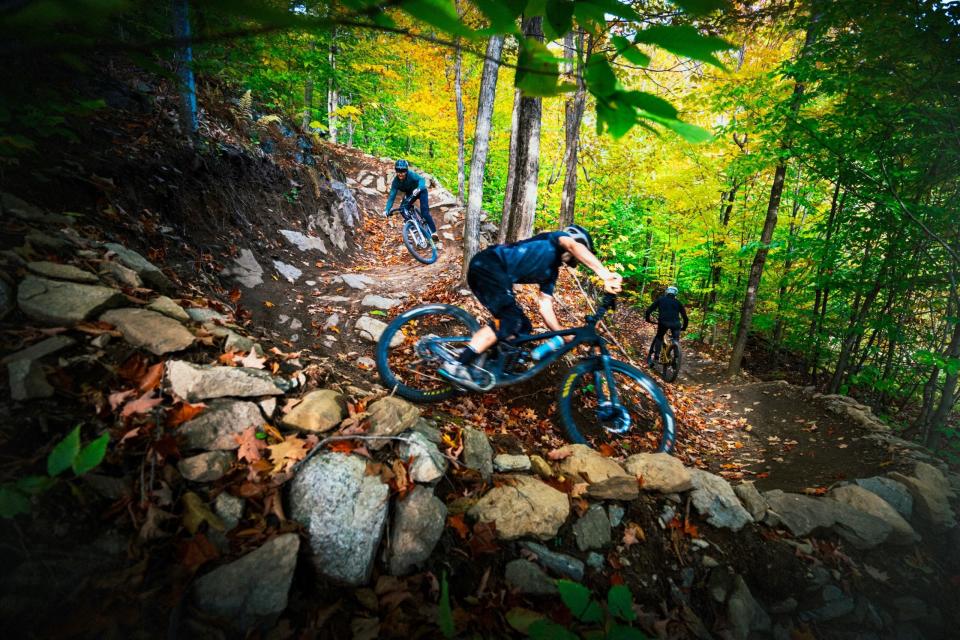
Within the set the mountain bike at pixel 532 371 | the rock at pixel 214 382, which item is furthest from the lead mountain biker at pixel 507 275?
the rock at pixel 214 382

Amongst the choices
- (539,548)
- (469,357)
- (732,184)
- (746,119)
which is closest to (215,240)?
(469,357)

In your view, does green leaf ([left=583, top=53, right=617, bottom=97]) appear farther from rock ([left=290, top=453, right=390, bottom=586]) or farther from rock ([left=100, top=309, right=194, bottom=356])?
rock ([left=100, top=309, right=194, bottom=356])

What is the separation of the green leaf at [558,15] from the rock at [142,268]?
3.70 metres

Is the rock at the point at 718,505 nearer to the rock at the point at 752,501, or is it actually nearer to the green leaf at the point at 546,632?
the rock at the point at 752,501

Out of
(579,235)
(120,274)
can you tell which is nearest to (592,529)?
(579,235)

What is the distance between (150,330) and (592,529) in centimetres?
337

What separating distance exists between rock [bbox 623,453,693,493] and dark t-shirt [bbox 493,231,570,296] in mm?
1923

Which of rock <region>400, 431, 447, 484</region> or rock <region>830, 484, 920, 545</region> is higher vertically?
rock <region>400, 431, 447, 484</region>

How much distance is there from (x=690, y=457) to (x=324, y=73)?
33.6ft

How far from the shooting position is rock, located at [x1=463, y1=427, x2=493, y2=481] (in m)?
2.86

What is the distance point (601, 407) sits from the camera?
3971 millimetres

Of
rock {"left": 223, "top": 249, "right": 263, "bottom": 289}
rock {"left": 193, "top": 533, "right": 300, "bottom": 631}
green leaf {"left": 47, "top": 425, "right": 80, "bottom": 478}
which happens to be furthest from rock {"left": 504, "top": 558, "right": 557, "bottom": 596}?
rock {"left": 223, "top": 249, "right": 263, "bottom": 289}

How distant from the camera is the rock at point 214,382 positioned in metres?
2.28

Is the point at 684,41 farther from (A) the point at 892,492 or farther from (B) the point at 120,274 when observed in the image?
(A) the point at 892,492
